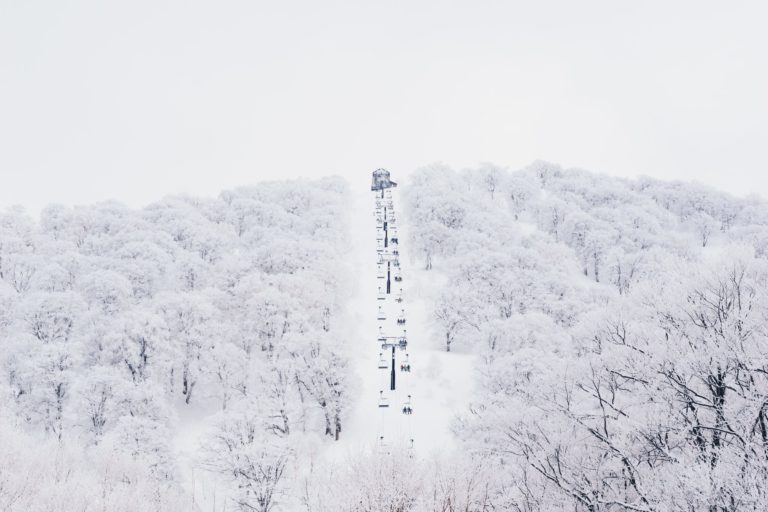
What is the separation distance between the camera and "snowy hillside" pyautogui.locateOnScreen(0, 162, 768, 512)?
68.8 feet

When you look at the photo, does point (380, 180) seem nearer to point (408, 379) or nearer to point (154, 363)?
point (408, 379)

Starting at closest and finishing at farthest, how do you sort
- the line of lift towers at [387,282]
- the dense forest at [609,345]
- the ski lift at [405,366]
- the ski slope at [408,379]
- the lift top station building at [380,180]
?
1. the dense forest at [609,345]
2. the ski slope at [408,379]
3. the line of lift towers at [387,282]
4. the ski lift at [405,366]
5. the lift top station building at [380,180]

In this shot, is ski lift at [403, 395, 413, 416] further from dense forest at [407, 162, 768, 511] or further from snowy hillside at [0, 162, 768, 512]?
dense forest at [407, 162, 768, 511]

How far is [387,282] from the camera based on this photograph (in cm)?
8756

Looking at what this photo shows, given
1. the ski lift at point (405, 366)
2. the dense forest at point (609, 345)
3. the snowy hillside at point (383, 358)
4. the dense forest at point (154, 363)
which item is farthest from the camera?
the ski lift at point (405, 366)

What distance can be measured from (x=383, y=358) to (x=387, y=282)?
24974mm

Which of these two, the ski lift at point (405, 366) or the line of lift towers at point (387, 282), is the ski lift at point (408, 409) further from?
the ski lift at point (405, 366)

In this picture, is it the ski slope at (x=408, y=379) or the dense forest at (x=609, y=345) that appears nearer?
the dense forest at (x=609, y=345)

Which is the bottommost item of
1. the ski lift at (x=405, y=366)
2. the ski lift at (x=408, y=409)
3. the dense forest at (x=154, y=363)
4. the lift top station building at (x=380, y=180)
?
the ski lift at (x=408, y=409)

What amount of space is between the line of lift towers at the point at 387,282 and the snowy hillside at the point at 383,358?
65 centimetres

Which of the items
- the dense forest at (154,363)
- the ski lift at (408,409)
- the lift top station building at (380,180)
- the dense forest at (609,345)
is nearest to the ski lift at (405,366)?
the ski lift at (408,409)

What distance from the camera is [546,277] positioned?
251ft

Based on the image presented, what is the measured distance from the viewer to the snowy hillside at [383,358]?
20984 mm

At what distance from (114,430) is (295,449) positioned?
17132 mm
